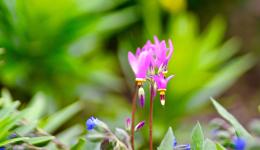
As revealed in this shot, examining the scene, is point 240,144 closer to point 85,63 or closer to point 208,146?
point 208,146

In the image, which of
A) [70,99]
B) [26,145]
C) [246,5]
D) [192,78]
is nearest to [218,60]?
[192,78]

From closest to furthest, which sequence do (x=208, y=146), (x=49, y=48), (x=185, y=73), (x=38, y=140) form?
(x=208, y=146)
(x=38, y=140)
(x=49, y=48)
(x=185, y=73)

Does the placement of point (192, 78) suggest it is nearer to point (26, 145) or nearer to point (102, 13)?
point (102, 13)

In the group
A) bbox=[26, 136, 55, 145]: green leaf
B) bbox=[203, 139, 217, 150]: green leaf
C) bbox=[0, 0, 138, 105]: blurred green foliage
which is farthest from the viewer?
bbox=[0, 0, 138, 105]: blurred green foliage

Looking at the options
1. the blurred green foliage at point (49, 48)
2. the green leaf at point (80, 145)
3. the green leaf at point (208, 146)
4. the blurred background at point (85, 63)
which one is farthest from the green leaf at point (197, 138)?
the blurred green foliage at point (49, 48)

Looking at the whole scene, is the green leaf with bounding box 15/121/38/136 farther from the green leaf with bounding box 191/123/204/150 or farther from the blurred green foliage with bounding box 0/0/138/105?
the blurred green foliage with bounding box 0/0/138/105

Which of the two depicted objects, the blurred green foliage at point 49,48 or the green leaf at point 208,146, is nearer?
the green leaf at point 208,146

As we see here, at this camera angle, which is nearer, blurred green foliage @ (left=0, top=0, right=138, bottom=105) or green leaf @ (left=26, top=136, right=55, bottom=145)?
green leaf @ (left=26, top=136, right=55, bottom=145)

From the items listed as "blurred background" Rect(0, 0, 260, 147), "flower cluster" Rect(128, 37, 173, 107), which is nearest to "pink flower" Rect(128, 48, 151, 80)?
"flower cluster" Rect(128, 37, 173, 107)

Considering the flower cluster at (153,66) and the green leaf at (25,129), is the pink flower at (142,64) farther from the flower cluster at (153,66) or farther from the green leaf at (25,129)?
the green leaf at (25,129)

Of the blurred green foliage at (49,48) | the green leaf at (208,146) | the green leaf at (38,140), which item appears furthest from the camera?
the blurred green foliage at (49,48)

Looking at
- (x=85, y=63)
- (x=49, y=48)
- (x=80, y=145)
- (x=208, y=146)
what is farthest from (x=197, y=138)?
(x=85, y=63)
